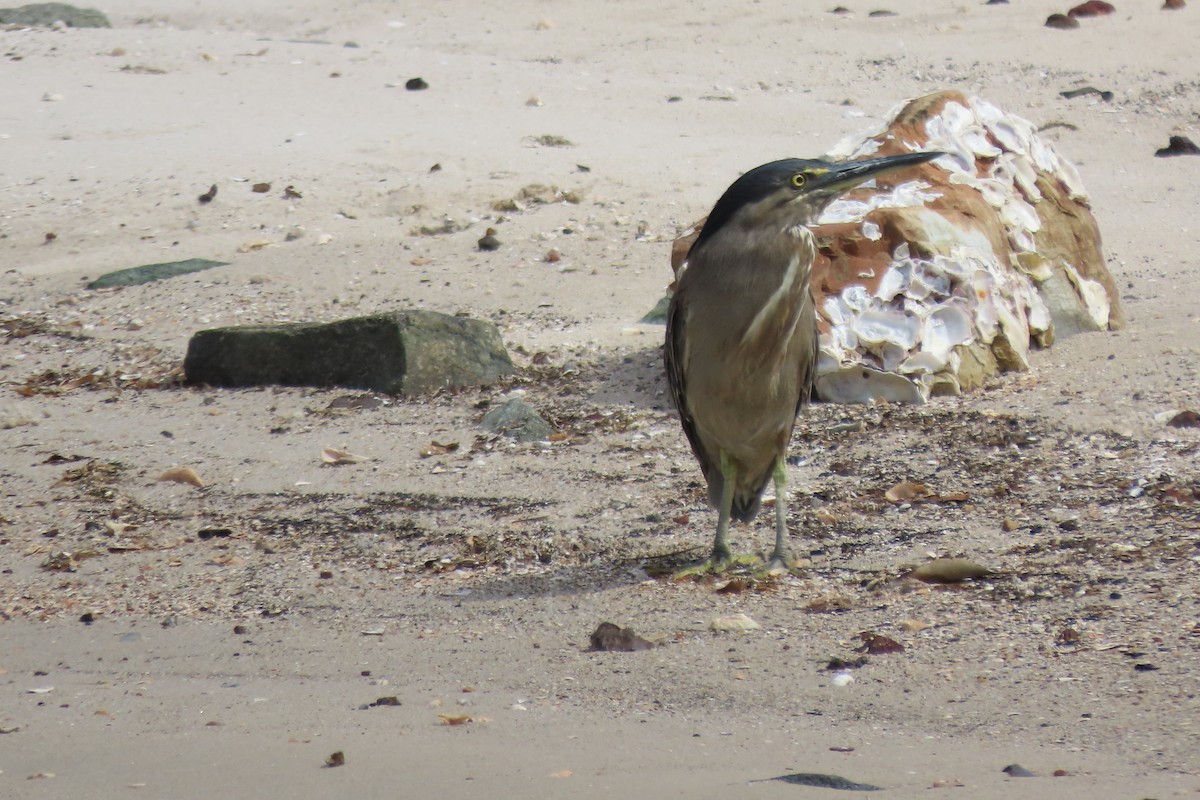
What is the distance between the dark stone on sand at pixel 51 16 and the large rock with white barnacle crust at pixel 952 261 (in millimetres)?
10243

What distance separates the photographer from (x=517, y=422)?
6.54m

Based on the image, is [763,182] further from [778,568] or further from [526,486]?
[526,486]

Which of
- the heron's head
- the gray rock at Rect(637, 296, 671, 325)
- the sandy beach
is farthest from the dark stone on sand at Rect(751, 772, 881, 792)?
the gray rock at Rect(637, 296, 671, 325)

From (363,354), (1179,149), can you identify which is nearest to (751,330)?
(363,354)

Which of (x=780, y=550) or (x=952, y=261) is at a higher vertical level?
(x=952, y=261)

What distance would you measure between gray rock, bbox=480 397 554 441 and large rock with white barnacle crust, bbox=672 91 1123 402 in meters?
0.95

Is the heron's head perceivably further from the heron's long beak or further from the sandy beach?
the sandy beach

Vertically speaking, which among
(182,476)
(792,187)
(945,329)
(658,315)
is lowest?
(182,476)

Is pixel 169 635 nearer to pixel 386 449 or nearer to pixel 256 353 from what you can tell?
pixel 386 449

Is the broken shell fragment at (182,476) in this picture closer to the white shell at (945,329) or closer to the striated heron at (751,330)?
the striated heron at (751,330)

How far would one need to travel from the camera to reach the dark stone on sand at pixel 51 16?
49.7ft

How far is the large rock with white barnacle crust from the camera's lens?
664 cm

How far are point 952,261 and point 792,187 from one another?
7.95 feet

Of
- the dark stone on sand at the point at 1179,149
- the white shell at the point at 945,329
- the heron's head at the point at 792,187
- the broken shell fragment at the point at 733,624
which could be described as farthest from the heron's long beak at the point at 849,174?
the dark stone on sand at the point at 1179,149
